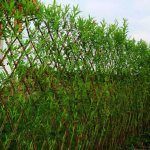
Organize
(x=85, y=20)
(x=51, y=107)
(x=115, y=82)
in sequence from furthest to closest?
1. (x=115, y=82)
2. (x=85, y=20)
3. (x=51, y=107)

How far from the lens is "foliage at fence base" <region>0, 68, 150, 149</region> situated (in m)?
3.97

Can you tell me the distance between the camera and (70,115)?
Result: 512cm

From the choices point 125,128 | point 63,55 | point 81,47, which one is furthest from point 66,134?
point 125,128

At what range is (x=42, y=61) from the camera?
447 centimetres

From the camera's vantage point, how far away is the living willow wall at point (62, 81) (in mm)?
3826

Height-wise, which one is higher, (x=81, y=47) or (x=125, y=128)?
(x=81, y=47)

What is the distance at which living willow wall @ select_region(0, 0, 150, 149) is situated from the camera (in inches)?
151

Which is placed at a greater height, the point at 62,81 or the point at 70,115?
the point at 62,81

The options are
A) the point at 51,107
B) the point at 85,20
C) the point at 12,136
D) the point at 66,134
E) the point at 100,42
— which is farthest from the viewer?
the point at 100,42

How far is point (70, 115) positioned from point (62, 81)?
427mm

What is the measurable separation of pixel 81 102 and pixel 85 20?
1.03 meters

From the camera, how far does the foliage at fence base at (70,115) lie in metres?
3.97

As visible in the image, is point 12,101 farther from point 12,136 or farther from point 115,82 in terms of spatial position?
point 115,82

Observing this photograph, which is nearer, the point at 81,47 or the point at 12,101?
the point at 12,101
